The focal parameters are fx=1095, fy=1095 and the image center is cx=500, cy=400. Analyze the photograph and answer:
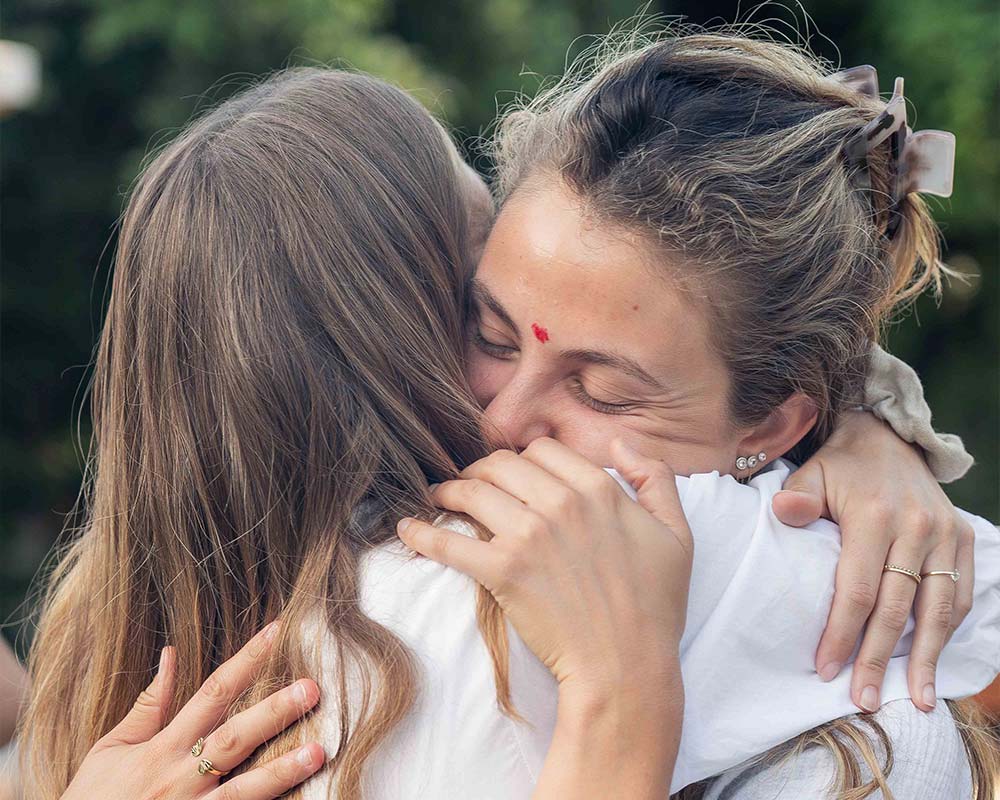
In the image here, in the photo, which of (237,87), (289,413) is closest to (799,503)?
(289,413)

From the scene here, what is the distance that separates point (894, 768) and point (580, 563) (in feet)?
1.66

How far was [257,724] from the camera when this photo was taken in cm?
144

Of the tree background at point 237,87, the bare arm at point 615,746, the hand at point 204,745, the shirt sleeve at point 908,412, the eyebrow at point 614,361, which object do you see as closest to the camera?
the bare arm at point 615,746

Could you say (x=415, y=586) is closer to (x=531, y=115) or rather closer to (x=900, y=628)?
(x=900, y=628)

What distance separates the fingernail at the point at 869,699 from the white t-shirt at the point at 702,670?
2 cm

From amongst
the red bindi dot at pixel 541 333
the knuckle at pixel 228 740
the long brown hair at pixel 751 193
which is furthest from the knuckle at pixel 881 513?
the knuckle at pixel 228 740

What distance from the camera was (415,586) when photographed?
1411mm

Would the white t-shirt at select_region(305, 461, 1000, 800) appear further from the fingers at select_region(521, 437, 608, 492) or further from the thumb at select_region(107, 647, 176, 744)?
the thumb at select_region(107, 647, 176, 744)

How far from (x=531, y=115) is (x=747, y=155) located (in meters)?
0.47

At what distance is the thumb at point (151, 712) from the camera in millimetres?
1630

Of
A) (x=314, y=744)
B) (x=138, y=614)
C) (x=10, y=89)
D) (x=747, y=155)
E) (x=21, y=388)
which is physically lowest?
(x=21, y=388)

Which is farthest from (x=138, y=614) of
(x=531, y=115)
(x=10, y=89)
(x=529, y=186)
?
(x=10, y=89)

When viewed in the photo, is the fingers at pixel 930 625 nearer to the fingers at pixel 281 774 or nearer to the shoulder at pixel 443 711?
the shoulder at pixel 443 711

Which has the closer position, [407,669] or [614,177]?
[407,669]
